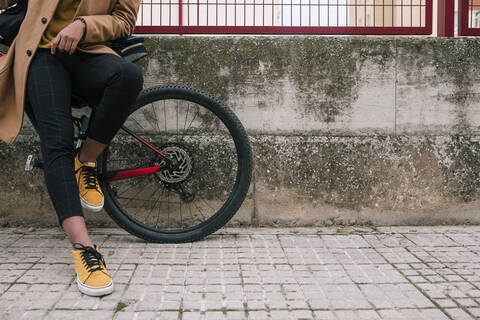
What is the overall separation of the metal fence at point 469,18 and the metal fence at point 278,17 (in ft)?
0.88

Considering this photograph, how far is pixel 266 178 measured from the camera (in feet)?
11.5

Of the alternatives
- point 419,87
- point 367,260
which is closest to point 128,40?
point 367,260

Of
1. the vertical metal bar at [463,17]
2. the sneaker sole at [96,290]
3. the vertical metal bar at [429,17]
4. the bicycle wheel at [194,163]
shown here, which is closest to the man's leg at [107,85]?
the bicycle wheel at [194,163]

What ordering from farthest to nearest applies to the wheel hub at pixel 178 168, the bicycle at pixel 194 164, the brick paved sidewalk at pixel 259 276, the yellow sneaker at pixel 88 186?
1. the bicycle at pixel 194 164
2. the wheel hub at pixel 178 168
3. the yellow sneaker at pixel 88 186
4. the brick paved sidewalk at pixel 259 276

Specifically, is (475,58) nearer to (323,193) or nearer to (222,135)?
(323,193)

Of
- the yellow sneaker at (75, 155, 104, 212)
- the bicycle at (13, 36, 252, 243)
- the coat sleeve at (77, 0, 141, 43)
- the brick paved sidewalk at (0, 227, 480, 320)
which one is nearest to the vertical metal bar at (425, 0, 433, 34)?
the brick paved sidewalk at (0, 227, 480, 320)

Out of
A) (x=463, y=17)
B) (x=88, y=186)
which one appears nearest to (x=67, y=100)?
(x=88, y=186)

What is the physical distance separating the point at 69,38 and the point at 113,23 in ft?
1.02

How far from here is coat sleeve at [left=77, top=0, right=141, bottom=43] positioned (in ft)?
8.14

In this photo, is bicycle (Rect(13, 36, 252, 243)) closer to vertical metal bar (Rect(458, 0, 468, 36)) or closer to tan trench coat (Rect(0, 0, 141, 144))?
tan trench coat (Rect(0, 0, 141, 144))

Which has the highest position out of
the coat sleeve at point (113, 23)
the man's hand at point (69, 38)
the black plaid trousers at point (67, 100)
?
the coat sleeve at point (113, 23)

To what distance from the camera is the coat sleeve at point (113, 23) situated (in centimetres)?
248

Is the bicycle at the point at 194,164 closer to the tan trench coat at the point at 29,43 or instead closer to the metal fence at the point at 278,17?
the metal fence at the point at 278,17

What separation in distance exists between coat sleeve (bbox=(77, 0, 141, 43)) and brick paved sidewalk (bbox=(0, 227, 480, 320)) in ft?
4.20
